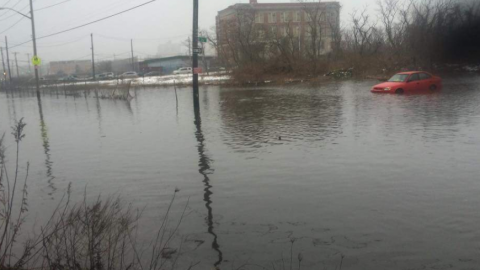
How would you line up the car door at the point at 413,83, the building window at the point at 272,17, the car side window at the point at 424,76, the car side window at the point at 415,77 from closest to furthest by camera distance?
the car door at the point at 413,83 → the car side window at the point at 415,77 → the car side window at the point at 424,76 → the building window at the point at 272,17

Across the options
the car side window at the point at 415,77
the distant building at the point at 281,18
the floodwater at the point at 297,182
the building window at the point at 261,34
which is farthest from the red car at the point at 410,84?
the distant building at the point at 281,18

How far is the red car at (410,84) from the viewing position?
24266 millimetres

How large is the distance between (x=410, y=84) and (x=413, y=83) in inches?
10.3

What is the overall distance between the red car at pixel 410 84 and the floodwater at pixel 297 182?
9.04 meters

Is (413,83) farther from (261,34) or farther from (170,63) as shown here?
(170,63)

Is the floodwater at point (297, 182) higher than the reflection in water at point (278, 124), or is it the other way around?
the reflection in water at point (278, 124)

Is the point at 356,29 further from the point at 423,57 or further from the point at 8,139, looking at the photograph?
the point at 8,139

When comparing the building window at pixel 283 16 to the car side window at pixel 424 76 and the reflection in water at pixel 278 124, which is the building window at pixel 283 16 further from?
the reflection in water at pixel 278 124

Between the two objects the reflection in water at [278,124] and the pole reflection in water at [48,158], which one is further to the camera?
the reflection in water at [278,124]

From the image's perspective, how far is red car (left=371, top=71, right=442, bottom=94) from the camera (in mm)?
24266

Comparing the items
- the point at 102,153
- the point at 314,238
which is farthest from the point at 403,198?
the point at 102,153

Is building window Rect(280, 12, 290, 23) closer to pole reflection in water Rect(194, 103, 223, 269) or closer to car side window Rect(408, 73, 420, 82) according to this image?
car side window Rect(408, 73, 420, 82)

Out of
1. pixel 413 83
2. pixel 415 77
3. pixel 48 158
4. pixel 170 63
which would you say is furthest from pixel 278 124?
pixel 170 63

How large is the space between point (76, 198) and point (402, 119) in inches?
443
